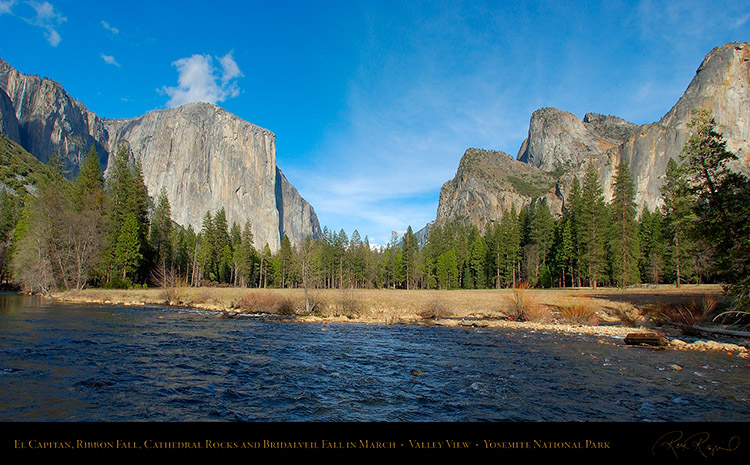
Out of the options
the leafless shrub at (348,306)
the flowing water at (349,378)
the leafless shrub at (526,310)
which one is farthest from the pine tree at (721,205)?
the leafless shrub at (348,306)

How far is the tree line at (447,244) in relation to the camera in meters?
19.5

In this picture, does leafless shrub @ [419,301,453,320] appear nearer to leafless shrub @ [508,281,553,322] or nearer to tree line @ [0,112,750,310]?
leafless shrub @ [508,281,553,322]

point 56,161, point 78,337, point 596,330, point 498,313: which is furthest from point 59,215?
point 596,330

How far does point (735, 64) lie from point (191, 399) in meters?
226

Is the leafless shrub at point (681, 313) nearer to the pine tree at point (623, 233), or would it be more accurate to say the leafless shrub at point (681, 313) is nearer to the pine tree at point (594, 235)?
the pine tree at point (623, 233)

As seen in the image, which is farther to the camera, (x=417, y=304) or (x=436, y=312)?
(x=417, y=304)

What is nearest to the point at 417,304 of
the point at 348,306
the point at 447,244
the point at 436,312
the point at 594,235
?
the point at 436,312

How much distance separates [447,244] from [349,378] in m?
82.5

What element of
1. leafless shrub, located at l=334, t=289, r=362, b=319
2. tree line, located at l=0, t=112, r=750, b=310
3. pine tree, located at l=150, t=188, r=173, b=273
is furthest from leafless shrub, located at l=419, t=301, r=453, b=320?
pine tree, located at l=150, t=188, r=173, b=273

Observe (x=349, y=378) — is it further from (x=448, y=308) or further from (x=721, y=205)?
(x=448, y=308)
